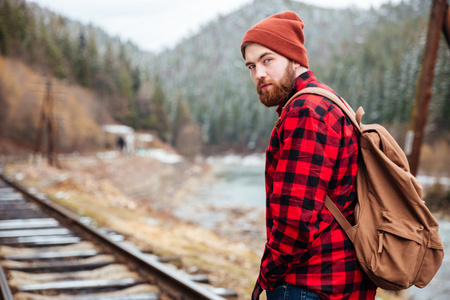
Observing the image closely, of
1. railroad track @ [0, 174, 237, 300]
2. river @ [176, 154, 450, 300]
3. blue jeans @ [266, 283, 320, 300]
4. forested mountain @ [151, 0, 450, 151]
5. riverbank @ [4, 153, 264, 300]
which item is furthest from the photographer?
forested mountain @ [151, 0, 450, 151]

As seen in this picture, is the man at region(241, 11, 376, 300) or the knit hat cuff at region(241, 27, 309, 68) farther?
the knit hat cuff at region(241, 27, 309, 68)

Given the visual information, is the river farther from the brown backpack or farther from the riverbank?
the brown backpack

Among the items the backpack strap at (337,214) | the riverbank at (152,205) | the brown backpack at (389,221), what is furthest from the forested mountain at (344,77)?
the riverbank at (152,205)

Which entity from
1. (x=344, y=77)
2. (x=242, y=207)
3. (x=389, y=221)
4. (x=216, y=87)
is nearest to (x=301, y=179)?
(x=389, y=221)

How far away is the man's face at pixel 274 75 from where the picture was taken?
1.60 meters

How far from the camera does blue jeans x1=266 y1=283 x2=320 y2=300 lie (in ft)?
4.89

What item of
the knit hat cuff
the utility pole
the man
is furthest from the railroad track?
the utility pole

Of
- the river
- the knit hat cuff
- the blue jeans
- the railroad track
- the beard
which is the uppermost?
the knit hat cuff

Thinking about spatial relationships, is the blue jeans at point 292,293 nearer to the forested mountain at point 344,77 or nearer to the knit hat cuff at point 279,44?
the knit hat cuff at point 279,44

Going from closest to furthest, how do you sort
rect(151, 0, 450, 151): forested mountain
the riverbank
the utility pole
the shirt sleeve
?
the shirt sleeve, the utility pole, the riverbank, rect(151, 0, 450, 151): forested mountain

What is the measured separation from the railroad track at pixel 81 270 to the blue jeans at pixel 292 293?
2.14 m

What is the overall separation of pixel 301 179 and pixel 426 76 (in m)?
4.54

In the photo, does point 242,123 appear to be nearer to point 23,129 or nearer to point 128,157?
point 128,157

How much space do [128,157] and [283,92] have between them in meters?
53.0
